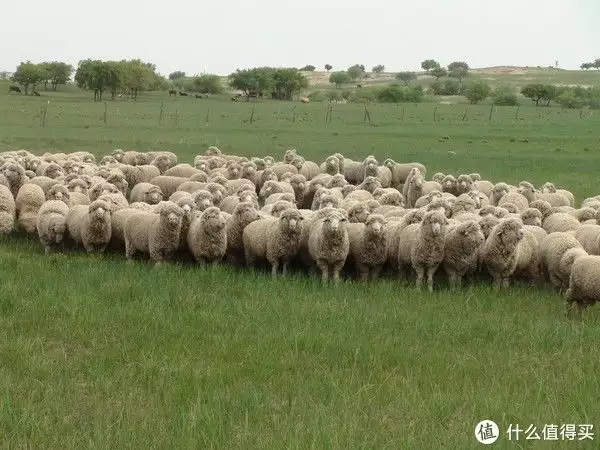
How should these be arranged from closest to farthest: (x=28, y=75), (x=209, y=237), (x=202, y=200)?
(x=209, y=237) → (x=202, y=200) → (x=28, y=75)

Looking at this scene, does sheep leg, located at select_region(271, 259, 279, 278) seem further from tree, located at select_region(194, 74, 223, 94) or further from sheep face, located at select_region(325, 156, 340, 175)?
tree, located at select_region(194, 74, 223, 94)

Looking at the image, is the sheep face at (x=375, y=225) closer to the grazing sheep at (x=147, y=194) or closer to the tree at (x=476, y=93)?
the grazing sheep at (x=147, y=194)

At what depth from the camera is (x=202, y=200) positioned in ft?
43.9

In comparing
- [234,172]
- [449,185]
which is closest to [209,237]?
[449,185]

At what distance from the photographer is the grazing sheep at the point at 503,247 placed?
36.2ft

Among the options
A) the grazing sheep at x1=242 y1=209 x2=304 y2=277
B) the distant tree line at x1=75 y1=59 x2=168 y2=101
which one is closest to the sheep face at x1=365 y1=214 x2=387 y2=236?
→ the grazing sheep at x1=242 y1=209 x2=304 y2=277

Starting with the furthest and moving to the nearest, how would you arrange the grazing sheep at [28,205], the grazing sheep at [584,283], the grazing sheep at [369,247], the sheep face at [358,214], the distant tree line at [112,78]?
the distant tree line at [112,78] → the grazing sheep at [28,205] → the sheep face at [358,214] → the grazing sheep at [369,247] → the grazing sheep at [584,283]

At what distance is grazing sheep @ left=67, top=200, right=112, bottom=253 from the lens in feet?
41.4

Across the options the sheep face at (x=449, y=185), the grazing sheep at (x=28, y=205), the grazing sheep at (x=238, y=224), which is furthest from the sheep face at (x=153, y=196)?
the sheep face at (x=449, y=185)

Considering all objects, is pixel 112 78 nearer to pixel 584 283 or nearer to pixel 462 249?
pixel 462 249

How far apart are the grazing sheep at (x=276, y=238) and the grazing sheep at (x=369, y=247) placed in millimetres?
906

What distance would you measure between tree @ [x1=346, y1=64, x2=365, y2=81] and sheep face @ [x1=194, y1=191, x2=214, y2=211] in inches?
5927

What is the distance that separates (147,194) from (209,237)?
476 centimetres

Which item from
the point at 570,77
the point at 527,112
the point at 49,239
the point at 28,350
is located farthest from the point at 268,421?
the point at 570,77
